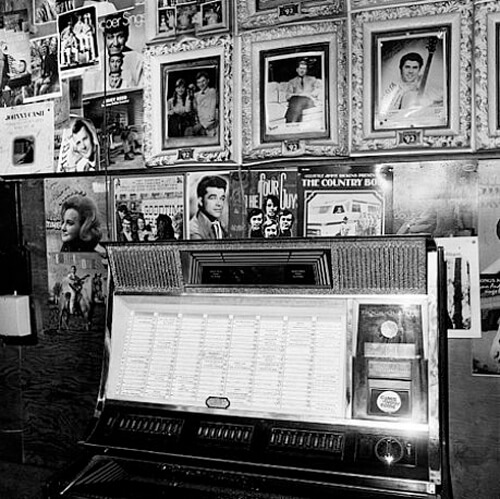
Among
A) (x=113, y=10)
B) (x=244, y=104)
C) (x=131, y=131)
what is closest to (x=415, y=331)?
(x=244, y=104)

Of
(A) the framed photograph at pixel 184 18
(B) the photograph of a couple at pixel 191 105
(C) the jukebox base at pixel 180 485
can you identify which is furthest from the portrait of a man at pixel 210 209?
(C) the jukebox base at pixel 180 485

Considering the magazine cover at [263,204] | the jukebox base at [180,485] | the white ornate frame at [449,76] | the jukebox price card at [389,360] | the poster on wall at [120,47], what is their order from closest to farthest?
1. the jukebox base at [180,485]
2. the jukebox price card at [389,360]
3. the white ornate frame at [449,76]
4. the magazine cover at [263,204]
5. the poster on wall at [120,47]

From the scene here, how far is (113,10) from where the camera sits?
2.74 m

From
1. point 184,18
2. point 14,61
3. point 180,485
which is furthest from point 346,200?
point 14,61

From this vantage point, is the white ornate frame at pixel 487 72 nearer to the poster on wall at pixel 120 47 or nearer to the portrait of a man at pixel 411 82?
the portrait of a man at pixel 411 82

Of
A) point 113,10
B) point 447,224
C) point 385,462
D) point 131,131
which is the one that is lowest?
point 385,462

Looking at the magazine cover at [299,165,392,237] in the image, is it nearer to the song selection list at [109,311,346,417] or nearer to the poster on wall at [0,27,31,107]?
the song selection list at [109,311,346,417]

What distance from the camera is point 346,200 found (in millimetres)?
2383

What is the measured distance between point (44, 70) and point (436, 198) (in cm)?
181

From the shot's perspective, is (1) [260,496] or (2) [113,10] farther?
(2) [113,10]

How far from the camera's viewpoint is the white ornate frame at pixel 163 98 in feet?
8.32

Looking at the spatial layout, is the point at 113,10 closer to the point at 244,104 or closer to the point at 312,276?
the point at 244,104

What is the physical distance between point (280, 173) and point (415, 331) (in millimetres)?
877

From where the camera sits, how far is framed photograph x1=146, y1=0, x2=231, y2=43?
2543 mm
